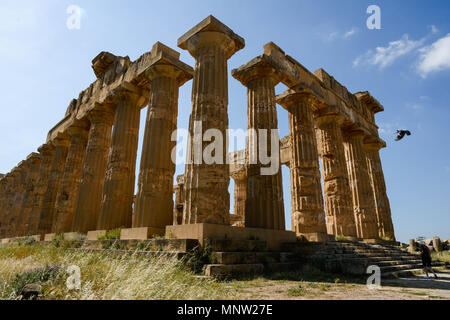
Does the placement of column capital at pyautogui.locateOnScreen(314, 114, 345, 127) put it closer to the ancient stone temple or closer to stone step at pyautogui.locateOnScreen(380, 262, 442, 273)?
the ancient stone temple

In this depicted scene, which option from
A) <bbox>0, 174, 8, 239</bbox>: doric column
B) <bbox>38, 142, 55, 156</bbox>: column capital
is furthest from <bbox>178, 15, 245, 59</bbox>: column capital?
<bbox>0, 174, 8, 239</bbox>: doric column

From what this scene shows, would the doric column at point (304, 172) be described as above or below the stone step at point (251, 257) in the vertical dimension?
above

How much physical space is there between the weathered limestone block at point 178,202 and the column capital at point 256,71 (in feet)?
26.6

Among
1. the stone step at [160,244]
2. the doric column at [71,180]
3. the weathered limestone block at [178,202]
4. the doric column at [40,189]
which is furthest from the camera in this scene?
Answer: the doric column at [40,189]

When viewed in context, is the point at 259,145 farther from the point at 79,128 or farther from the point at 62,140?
the point at 62,140

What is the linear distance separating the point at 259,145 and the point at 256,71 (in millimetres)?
3275

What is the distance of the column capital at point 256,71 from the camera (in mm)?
11462

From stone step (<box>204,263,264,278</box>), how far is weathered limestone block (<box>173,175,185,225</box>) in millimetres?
9890

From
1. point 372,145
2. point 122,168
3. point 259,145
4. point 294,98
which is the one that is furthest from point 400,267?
point 122,168

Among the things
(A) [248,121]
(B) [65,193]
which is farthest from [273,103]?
(B) [65,193]

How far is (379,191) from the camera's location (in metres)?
17.3

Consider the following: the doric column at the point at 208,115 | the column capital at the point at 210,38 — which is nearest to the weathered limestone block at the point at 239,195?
the column capital at the point at 210,38

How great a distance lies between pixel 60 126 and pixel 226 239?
1678 cm

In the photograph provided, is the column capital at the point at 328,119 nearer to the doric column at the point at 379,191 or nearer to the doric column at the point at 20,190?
the doric column at the point at 379,191
